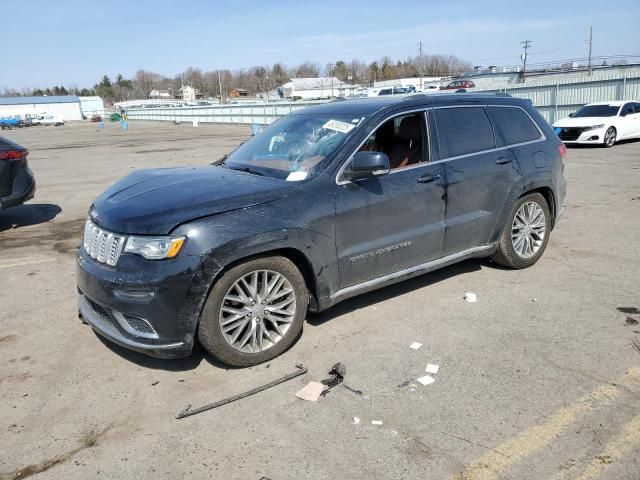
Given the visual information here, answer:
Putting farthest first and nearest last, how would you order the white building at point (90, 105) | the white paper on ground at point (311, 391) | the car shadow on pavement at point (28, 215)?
the white building at point (90, 105), the car shadow on pavement at point (28, 215), the white paper on ground at point (311, 391)

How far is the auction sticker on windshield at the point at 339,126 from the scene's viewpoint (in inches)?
169

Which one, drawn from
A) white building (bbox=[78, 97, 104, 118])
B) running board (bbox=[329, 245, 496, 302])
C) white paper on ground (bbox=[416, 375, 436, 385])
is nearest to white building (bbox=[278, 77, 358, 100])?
white building (bbox=[78, 97, 104, 118])

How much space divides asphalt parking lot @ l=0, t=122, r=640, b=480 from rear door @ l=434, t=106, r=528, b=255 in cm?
63

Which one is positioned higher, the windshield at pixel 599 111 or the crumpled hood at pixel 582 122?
the windshield at pixel 599 111

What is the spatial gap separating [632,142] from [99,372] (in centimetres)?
1953

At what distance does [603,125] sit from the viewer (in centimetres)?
1673

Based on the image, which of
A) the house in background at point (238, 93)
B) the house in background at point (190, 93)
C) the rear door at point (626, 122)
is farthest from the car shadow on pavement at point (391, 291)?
the house in background at point (190, 93)

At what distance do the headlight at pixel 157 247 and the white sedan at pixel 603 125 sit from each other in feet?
55.6

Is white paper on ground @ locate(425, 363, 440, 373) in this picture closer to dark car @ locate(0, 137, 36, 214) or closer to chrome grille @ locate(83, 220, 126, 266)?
chrome grille @ locate(83, 220, 126, 266)

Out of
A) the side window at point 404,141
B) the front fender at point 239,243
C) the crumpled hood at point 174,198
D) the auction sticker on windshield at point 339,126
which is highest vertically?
→ the auction sticker on windshield at point 339,126

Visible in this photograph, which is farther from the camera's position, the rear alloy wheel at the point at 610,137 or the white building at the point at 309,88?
the white building at the point at 309,88

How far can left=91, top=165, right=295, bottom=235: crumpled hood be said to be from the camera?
3.42 m

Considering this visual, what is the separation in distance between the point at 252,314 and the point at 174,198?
98 cm

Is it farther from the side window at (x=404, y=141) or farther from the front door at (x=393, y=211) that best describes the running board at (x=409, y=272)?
the side window at (x=404, y=141)
